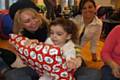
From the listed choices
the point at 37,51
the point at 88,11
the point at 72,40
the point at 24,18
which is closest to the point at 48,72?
the point at 37,51

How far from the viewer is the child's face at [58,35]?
1367 mm

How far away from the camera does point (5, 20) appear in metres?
4.09

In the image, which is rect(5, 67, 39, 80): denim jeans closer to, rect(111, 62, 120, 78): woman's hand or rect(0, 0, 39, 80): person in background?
rect(0, 0, 39, 80): person in background

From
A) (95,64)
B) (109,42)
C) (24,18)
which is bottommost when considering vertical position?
(95,64)

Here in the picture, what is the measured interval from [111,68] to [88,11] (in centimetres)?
130

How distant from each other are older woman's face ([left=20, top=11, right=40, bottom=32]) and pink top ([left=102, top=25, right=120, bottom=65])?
1.48 feet

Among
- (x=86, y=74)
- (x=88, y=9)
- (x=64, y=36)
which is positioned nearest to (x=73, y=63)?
(x=86, y=74)

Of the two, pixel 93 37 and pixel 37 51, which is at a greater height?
pixel 37 51

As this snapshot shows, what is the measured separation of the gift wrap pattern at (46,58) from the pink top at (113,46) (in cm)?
31

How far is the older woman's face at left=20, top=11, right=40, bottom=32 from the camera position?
1.50 metres

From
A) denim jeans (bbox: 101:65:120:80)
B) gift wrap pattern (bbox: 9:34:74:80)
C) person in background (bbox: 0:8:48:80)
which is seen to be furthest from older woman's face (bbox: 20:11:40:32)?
denim jeans (bbox: 101:65:120:80)

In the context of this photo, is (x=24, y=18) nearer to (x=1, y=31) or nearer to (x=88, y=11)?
(x=88, y=11)

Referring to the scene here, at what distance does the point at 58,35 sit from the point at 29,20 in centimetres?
23

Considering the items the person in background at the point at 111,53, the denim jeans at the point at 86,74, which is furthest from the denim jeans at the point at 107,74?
the denim jeans at the point at 86,74
